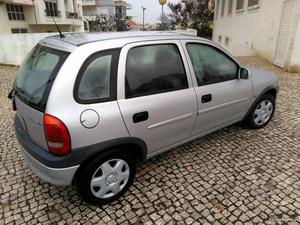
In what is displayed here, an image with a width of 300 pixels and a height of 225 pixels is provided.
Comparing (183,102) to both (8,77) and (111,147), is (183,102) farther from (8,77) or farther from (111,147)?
(8,77)

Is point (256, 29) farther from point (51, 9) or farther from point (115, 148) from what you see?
point (51, 9)

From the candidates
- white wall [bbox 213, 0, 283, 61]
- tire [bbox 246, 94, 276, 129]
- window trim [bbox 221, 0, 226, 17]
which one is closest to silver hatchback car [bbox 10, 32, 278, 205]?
tire [bbox 246, 94, 276, 129]

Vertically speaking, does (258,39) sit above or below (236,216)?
above

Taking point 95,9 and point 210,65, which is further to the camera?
point 95,9

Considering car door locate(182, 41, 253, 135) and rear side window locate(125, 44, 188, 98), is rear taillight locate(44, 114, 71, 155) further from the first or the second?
car door locate(182, 41, 253, 135)

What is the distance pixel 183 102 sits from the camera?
2816 millimetres

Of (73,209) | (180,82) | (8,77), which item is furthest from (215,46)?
(8,77)

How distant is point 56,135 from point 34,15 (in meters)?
24.4

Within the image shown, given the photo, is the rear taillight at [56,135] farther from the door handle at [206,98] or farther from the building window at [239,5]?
the building window at [239,5]

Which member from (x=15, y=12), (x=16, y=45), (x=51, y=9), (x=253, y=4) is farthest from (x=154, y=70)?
(x=51, y=9)

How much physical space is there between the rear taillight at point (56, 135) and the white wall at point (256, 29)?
9.37 metres

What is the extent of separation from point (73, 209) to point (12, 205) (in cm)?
68

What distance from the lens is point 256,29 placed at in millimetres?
11062

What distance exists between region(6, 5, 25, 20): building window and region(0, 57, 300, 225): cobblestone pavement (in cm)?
2046
